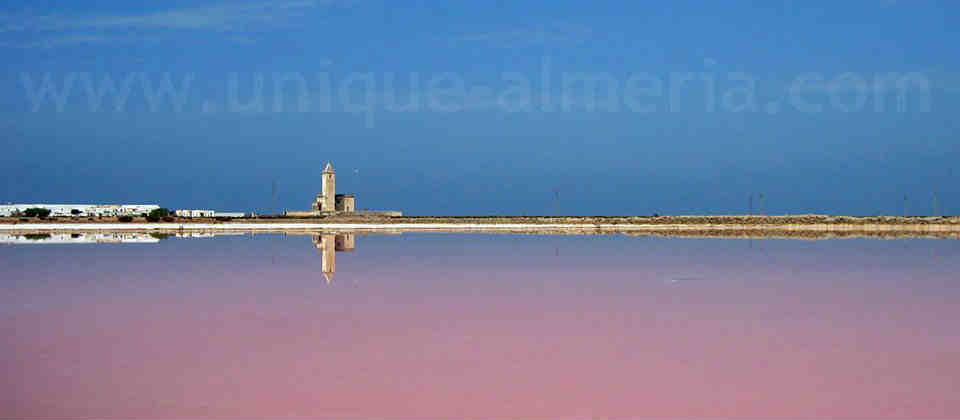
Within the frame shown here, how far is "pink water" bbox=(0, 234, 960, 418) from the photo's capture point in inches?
300

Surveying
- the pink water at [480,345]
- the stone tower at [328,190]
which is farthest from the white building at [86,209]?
the pink water at [480,345]

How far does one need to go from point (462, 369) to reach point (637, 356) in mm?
1825

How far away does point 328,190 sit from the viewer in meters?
80.4

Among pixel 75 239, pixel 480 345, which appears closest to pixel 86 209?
pixel 75 239

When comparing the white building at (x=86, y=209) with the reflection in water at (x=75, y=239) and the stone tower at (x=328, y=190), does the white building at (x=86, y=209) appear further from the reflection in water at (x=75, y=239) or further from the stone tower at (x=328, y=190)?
the reflection in water at (x=75, y=239)

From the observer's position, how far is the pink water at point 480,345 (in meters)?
7.63

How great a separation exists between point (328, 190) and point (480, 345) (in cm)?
7111

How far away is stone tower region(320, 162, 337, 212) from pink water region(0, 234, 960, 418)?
59174mm

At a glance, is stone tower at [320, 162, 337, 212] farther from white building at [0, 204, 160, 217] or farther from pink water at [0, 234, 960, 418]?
pink water at [0, 234, 960, 418]

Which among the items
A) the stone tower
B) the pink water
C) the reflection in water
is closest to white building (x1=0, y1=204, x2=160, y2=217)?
the stone tower

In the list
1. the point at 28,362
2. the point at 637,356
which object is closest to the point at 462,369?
the point at 637,356

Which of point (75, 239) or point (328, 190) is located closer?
point (75, 239)

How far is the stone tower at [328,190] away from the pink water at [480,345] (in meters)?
59.2

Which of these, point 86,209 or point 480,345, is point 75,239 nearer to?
point 480,345
